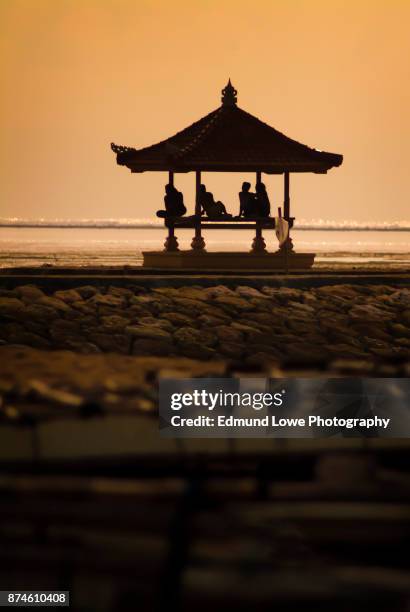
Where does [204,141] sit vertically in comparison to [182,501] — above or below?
above

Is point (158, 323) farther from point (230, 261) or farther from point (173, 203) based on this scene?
point (173, 203)

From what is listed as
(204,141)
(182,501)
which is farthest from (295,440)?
(204,141)

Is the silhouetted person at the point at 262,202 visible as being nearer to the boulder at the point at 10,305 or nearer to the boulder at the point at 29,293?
the boulder at the point at 29,293

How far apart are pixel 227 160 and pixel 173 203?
208 centimetres

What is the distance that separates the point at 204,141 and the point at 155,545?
68.1ft

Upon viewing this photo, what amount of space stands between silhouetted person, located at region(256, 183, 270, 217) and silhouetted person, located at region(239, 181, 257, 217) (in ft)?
0.31

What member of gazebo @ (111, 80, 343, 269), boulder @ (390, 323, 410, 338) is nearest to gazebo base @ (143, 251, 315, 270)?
gazebo @ (111, 80, 343, 269)

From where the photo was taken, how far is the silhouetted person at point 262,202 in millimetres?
29953

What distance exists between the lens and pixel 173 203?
100ft

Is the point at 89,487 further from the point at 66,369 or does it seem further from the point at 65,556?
the point at 66,369

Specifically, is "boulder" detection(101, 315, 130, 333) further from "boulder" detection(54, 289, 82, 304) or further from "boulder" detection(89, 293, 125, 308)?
"boulder" detection(54, 289, 82, 304)

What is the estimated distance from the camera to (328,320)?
24.0 meters

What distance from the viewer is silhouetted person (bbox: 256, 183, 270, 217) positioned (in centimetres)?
2995

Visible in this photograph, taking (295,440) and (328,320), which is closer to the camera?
(295,440)
